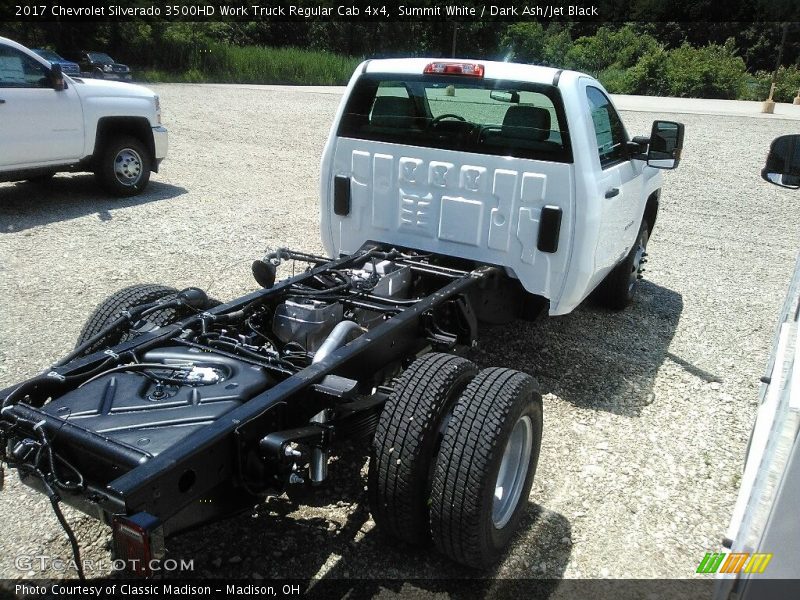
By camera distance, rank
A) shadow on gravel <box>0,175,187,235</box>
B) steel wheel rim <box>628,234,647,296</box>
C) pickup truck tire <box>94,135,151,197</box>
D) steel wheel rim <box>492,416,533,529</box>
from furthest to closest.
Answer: pickup truck tire <box>94,135,151,197</box> → shadow on gravel <box>0,175,187,235</box> → steel wheel rim <box>628,234,647,296</box> → steel wheel rim <box>492,416,533,529</box>

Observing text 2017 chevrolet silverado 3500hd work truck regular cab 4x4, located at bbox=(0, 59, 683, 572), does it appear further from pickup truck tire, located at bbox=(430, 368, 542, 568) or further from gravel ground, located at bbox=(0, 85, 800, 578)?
gravel ground, located at bbox=(0, 85, 800, 578)

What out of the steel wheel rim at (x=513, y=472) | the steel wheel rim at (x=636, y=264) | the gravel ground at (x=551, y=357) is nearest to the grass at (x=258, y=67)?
the gravel ground at (x=551, y=357)

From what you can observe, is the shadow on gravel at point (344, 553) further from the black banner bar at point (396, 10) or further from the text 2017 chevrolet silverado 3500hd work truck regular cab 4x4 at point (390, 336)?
the black banner bar at point (396, 10)

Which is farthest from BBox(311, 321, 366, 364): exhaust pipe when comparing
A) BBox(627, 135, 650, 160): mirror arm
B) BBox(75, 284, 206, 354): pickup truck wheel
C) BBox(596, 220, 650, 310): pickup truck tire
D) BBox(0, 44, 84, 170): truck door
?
BBox(0, 44, 84, 170): truck door

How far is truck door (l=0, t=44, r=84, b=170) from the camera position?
7.86 m

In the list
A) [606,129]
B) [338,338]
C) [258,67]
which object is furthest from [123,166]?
[258,67]

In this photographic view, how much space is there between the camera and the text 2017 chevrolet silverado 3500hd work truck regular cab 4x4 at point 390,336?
244cm

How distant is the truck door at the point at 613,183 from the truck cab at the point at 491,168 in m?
0.02

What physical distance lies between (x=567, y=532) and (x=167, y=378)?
6.48ft

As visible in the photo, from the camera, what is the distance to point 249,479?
2.52 metres

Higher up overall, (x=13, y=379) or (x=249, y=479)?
(x=249, y=479)

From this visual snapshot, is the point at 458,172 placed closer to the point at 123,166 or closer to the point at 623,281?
the point at 623,281

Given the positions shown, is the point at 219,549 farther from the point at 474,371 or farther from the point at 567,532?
the point at 567,532

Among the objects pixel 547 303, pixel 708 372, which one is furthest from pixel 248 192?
pixel 708 372
